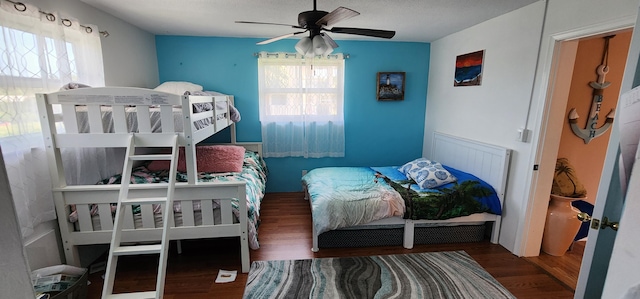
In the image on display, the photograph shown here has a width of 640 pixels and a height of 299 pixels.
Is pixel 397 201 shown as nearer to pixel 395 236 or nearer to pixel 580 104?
pixel 395 236

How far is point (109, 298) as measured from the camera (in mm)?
1588

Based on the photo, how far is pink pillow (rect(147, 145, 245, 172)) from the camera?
110 inches

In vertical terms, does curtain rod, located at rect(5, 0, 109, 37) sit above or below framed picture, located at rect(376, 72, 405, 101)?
above

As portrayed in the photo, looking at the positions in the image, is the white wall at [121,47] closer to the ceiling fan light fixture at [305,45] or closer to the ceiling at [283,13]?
the ceiling at [283,13]

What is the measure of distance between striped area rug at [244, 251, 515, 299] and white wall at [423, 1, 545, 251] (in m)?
0.78

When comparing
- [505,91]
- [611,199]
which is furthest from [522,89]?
[611,199]

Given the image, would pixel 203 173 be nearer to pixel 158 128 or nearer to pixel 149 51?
pixel 158 128

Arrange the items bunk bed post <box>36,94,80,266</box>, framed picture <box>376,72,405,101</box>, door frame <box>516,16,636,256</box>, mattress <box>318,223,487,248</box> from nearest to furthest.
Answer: bunk bed post <box>36,94,80,266</box>
door frame <box>516,16,636,256</box>
mattress <box>318,223,487,248</box>
framed picture <box>376,72,405,101</box>

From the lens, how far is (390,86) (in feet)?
13.0

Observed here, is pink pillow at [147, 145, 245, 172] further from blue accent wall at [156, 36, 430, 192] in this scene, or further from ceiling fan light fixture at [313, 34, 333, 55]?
ceiling fan light fixture at [313, 34, 333, 55]

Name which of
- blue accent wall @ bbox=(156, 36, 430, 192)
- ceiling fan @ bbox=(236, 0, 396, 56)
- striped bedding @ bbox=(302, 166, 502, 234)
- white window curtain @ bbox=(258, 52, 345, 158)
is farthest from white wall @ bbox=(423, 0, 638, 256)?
white window curtain @ bbox=(258, 52, 345, 158)

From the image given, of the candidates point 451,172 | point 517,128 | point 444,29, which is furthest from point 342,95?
point 517,128

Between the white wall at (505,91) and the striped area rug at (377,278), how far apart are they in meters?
0.78

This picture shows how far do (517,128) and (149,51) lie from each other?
4.30 metres
